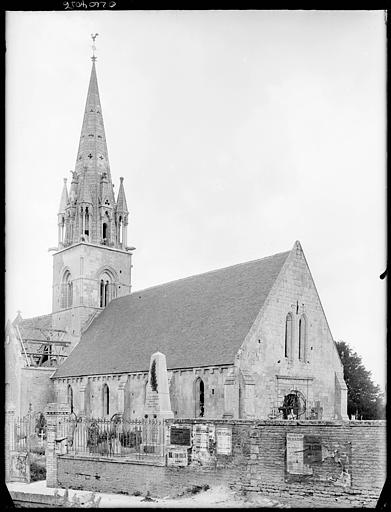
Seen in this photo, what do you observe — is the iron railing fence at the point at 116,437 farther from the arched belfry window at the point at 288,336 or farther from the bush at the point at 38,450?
the arched belfry window at the point at 288,336

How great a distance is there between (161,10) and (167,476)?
45.5 ft

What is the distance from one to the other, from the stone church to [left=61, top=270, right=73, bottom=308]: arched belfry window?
0.33ft

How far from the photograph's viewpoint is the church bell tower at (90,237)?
1741 inches

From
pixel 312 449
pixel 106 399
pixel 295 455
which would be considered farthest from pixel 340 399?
pixel 312 449

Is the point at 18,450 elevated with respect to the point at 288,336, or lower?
lower

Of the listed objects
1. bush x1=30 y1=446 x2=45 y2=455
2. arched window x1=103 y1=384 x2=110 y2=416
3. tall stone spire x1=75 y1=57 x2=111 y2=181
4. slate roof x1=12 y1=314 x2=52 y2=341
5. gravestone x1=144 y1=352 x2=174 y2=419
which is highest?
tall stone spire x1=75 y1=57 x2=111 y2=181

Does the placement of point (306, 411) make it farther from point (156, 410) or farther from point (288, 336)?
point (156, 410)

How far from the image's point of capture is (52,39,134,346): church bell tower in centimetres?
4422

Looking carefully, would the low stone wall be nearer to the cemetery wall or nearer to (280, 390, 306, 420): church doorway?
the cemetery wall

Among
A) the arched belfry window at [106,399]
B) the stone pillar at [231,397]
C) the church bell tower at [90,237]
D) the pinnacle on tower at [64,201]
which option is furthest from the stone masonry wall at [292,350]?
the pinnacle on tower at [64,201]

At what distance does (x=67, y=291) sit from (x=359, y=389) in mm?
20269

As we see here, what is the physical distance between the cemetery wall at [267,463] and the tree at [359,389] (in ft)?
80.6

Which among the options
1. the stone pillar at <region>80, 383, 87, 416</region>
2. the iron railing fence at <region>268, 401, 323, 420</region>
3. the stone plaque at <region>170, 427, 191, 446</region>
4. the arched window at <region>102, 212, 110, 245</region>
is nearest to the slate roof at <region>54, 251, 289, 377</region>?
the stone pillar at <region>80, 383, 87, 416</region>

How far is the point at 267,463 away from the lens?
60.6ft
